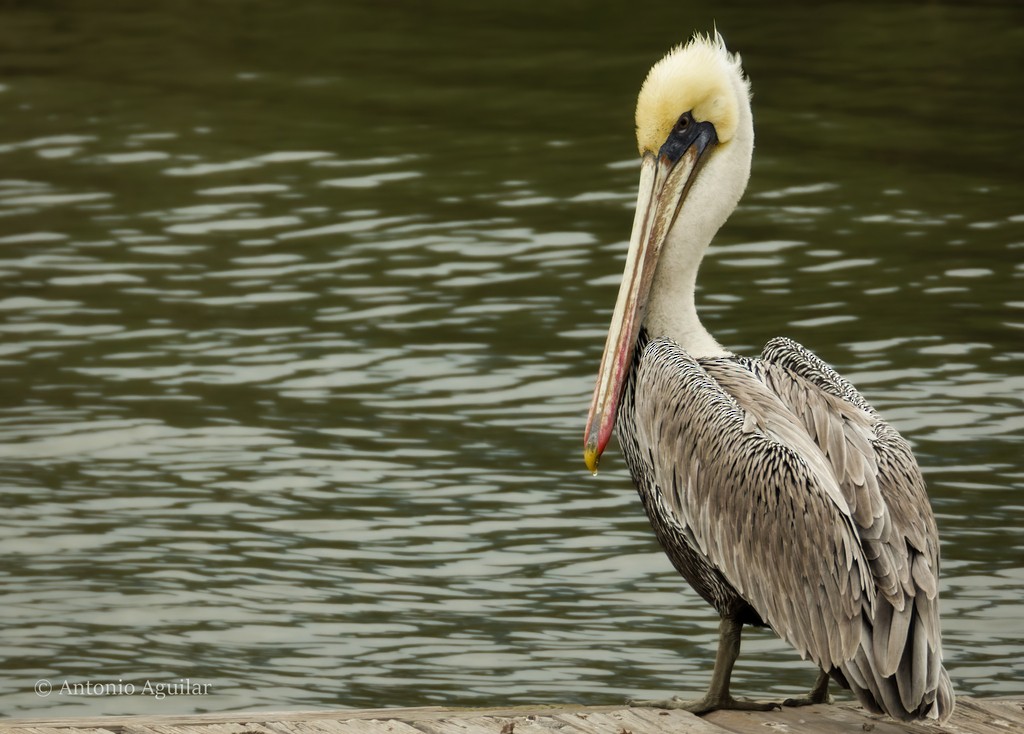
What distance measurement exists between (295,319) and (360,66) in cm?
578

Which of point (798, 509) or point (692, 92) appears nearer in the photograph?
point (798, 509)

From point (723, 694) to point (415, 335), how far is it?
4622mm

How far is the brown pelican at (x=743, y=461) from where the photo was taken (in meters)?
4.42

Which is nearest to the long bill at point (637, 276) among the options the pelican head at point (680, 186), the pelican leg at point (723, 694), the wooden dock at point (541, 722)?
the pelican head at point (680, 186)

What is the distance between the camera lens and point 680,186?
17.6ft

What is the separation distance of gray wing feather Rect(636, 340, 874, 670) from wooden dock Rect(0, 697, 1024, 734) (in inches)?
8.6

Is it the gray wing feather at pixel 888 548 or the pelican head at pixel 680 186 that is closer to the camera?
the gray wing feather at pixel 888 548

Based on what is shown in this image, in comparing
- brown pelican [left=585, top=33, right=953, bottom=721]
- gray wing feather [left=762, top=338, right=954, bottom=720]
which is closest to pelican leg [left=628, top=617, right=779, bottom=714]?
brown pelican [left=585, top=33, right=953, bottom=721]

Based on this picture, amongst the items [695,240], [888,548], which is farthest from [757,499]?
[695,240]

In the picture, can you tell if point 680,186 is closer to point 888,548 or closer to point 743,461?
point 743,461

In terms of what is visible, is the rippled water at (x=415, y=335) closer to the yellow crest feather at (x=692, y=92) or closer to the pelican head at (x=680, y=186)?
the pelican head at (x=680, y=186)

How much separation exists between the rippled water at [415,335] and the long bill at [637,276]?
1049 mm

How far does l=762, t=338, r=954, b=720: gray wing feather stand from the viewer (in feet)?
14.2

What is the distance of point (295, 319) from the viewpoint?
941 centimetres
